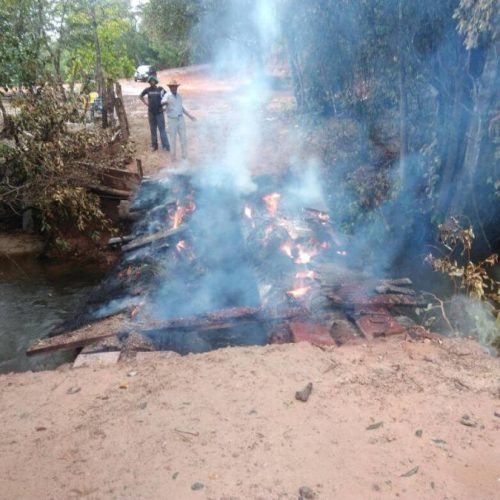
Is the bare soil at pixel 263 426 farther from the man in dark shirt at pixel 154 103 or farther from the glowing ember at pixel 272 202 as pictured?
the man in dark shirt at pixel 154 103

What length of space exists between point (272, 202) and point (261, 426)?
239 inches

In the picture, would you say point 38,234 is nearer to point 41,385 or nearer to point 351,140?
point 41,385

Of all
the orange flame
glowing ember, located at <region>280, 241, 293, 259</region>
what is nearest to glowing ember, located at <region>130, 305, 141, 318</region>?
glowing ember, located at <region>280, 241, 293, 259</region>

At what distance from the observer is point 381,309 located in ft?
18.5

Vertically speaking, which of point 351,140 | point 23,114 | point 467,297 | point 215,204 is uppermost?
point 23,114

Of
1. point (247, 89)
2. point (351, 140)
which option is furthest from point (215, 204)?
point (247, 89)

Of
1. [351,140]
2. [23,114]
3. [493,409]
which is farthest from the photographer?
[351,140]

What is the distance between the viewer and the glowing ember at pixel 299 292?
5.98m

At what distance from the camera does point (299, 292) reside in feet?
19.9

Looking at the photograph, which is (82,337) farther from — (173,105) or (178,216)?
(173,105)

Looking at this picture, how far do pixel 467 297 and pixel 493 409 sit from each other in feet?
8.22

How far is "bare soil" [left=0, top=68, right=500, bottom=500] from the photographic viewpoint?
3021 mm

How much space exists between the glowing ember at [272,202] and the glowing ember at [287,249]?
135 centimetres

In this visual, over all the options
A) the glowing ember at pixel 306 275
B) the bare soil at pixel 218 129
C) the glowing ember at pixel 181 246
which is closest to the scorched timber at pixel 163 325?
the glowing ember at pixel 306 275
